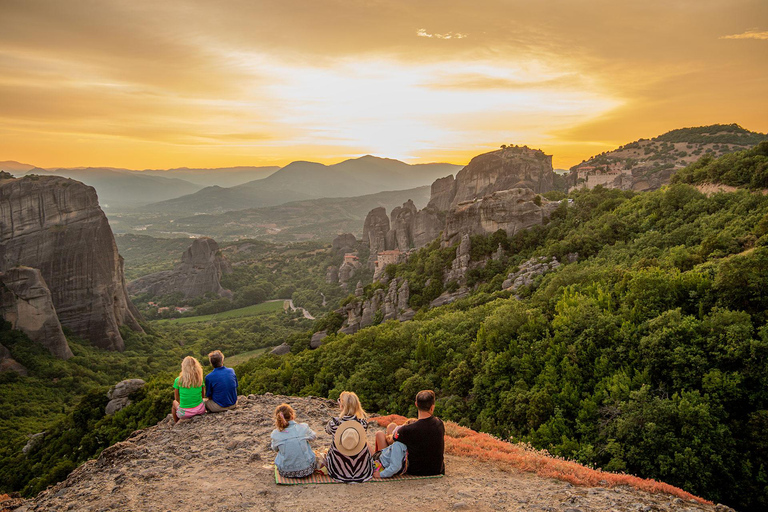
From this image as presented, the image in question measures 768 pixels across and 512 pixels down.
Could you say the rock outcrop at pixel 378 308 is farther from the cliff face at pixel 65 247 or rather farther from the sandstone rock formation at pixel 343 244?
the sandstone rock formation at pixel 343 244

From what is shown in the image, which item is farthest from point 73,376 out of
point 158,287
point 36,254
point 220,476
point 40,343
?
point 158,287

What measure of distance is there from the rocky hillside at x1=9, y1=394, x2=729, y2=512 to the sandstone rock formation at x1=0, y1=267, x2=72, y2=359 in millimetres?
44339

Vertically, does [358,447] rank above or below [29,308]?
above

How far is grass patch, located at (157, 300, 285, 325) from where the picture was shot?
80.5 meters

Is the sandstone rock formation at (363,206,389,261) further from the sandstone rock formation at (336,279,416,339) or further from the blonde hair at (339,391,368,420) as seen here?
the blonde hair at (339,391,368,420)

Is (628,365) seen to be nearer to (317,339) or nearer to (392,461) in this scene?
(392,461)

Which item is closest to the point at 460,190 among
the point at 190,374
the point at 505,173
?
the point at 505,173

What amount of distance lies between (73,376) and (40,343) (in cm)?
558

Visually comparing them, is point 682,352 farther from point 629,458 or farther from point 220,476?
point 220,476

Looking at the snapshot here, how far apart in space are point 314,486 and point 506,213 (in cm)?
3121

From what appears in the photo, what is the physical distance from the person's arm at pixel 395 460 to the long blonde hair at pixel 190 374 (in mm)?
5456

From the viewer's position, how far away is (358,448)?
7957mm

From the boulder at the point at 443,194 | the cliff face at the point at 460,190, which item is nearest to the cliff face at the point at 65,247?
the cliff face at the point at 460,190

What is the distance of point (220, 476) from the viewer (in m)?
8.67
